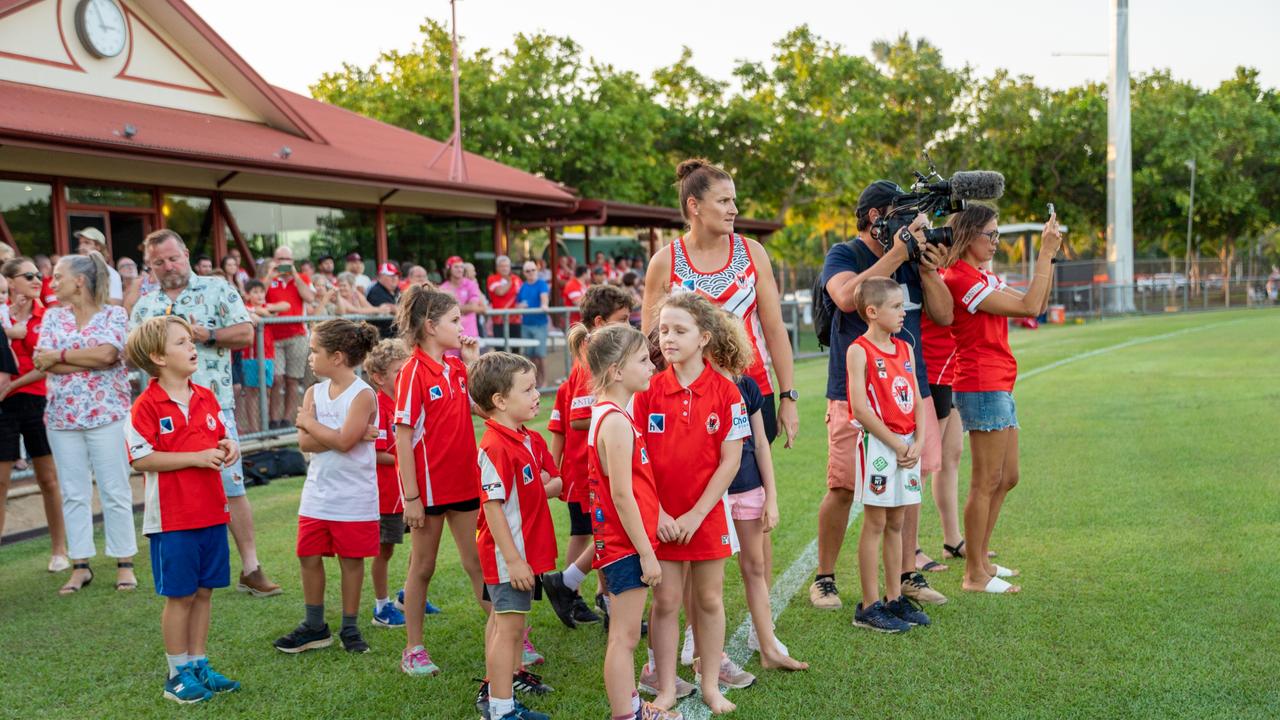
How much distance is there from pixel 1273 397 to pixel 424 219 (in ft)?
44.7

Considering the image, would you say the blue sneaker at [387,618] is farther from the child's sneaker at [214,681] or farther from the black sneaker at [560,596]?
the child's sneaker at [214,681]

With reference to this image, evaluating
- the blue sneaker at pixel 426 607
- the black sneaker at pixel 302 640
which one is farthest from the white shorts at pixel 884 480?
the black sneaker at pixel 302 640

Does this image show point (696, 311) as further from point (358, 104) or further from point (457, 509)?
point (358, 104)

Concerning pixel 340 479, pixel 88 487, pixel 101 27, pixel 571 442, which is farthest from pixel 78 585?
pixel 101 27

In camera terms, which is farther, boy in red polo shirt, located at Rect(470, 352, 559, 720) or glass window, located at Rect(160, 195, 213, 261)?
glass window, located at Rect(160, 195, 213, 261)

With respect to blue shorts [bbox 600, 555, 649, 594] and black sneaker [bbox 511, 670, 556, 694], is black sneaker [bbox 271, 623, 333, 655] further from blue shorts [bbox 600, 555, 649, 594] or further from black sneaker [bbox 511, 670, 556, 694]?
blue shorts [bbox 600, 555, 649, 594]

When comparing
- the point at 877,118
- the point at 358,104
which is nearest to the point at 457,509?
the point at 358,104

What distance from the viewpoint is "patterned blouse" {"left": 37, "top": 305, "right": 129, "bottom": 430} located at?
19.4 feet

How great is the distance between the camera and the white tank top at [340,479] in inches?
185

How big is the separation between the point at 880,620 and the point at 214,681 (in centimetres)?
282

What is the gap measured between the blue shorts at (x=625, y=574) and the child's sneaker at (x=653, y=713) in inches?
17.3

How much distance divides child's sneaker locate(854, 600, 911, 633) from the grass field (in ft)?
0.28

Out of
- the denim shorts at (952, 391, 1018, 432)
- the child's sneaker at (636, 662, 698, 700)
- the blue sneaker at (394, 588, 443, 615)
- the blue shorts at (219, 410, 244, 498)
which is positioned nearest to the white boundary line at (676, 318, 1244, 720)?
the child's sneaker at (636, 662, 698, 700)

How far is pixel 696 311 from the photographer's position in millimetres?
3889
